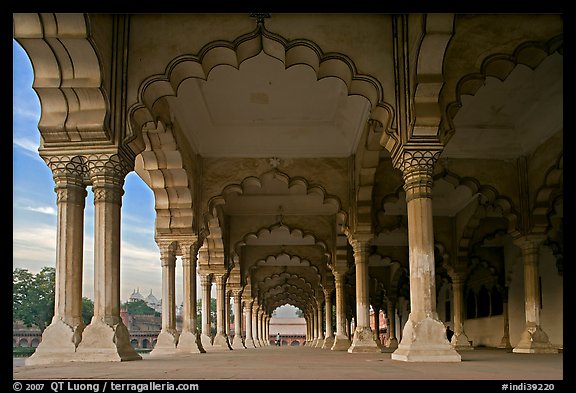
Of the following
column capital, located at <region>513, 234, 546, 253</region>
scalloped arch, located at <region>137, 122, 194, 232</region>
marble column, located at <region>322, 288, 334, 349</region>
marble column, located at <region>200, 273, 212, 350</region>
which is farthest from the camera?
marble column, located at <region>322, 288, 334, 349</region>

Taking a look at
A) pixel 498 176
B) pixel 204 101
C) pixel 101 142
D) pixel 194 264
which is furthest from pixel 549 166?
pixel 101 142

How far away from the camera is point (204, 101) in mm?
13914

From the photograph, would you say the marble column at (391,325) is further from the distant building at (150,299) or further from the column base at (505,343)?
the distant building at (150,299)

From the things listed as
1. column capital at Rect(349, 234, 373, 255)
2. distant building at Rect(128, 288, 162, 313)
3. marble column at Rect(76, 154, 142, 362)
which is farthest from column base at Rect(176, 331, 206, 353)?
distant building at Rect(128, 288, 162, 313)

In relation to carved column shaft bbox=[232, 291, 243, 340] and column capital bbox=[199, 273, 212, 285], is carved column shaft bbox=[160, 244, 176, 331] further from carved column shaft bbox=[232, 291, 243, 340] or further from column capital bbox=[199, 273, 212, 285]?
carved column shaft bbox=[232, 291, 243, 340]

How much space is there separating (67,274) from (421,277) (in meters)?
5.04

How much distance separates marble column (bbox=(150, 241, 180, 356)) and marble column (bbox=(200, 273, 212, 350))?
15.6 ft

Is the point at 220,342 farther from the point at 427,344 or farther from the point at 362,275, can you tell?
the point at 427,344

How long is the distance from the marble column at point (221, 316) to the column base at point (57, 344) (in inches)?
523

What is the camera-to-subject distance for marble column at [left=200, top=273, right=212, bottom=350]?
2084 centimetres

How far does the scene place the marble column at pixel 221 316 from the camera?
2245 centimetres

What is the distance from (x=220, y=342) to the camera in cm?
2253

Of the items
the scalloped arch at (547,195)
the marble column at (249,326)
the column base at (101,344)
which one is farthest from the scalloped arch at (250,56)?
the marble column at (249,326)
